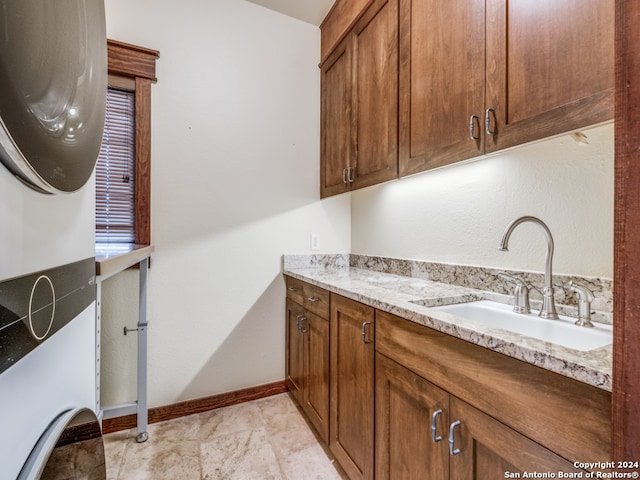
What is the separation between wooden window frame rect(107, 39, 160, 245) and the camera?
1778 millimetres

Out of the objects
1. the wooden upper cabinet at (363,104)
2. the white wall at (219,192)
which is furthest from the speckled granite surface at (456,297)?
the wooden upper cabinet at (363,104)

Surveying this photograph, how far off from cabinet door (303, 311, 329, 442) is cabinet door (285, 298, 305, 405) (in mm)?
91

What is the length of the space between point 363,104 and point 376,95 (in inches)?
5.1

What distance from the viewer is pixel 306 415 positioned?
1.86 metres

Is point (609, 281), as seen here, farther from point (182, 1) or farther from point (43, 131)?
point (182, 1)

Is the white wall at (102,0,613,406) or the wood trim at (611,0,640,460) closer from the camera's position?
the wood trim at (611,0,640,460)

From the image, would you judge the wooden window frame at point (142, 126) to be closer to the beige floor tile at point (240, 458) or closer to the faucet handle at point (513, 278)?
the beige floor tile at point (240, 458)

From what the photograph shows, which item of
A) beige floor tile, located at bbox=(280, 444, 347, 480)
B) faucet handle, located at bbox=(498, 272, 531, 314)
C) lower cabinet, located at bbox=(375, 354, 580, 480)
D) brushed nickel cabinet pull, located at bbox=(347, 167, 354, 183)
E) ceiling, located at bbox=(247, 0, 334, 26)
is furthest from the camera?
ceiling, located at bbox=(247, 0, 334, 26)

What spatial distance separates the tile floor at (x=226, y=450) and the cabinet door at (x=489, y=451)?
0.88m

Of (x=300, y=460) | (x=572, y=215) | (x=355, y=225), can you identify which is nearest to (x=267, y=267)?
(x=355, y=225)

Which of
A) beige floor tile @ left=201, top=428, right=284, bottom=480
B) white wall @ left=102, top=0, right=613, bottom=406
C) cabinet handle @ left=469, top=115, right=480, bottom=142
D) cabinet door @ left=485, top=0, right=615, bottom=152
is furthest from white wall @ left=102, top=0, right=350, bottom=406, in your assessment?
cabinet door @ left=485, top=0, right=615, bottom=152

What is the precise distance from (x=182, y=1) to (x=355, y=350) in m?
2.34

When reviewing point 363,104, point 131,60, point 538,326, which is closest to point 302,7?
point 363,104

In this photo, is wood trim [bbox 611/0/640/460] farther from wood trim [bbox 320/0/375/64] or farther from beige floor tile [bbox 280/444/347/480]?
wood trim [bbox 320/0/375/64]
